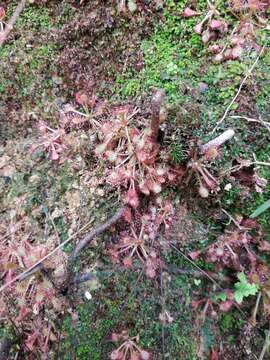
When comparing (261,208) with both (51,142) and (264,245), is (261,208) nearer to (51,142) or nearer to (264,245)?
(264,245)

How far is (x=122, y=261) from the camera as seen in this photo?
7.43 feet

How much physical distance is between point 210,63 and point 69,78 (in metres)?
0.89

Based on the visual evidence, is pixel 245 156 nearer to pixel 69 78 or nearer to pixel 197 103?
pixel 197 103

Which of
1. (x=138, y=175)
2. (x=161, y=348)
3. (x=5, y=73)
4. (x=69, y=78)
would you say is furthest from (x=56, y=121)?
(x=161, y=348)

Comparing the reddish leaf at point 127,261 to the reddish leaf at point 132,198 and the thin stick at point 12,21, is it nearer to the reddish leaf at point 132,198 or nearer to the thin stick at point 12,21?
the reddish leaf at point 132,198

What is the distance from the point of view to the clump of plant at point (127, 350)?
86.0 inches

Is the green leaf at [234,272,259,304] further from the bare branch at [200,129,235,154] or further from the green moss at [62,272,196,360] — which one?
the bare branch at [200,129,235,154]

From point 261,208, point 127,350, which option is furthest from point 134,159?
point 127,350

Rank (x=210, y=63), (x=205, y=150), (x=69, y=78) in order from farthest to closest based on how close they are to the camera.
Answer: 1. (x=69, y=78)
2. (x=210, y=63)
3. (x=205, y=150)

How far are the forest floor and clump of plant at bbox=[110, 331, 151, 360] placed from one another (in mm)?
36

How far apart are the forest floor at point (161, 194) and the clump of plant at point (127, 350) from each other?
0.04m

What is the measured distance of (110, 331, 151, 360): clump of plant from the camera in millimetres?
2184

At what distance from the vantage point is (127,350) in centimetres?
221

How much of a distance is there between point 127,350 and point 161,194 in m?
0.90
